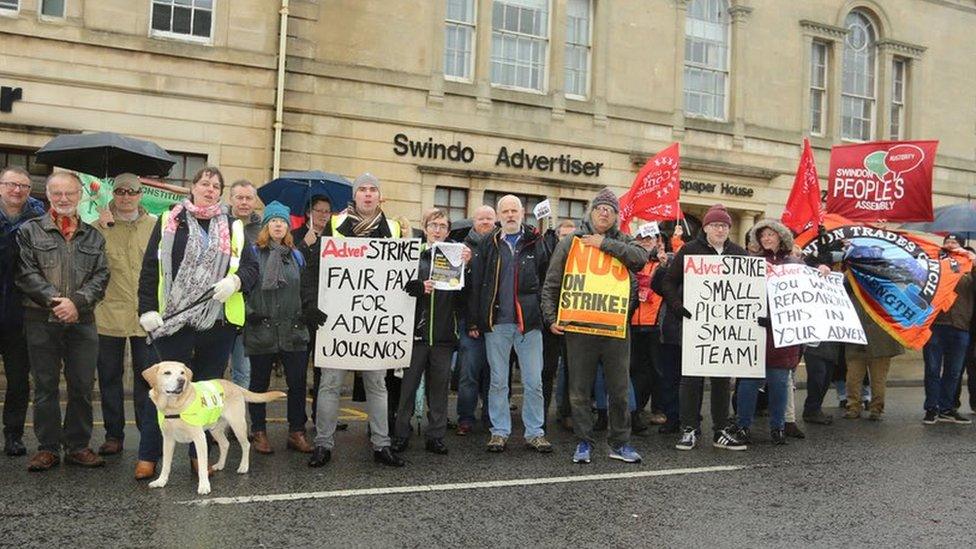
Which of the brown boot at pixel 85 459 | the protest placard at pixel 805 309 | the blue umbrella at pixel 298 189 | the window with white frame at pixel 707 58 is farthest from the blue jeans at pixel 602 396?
the window with white frame at pixel 707 58

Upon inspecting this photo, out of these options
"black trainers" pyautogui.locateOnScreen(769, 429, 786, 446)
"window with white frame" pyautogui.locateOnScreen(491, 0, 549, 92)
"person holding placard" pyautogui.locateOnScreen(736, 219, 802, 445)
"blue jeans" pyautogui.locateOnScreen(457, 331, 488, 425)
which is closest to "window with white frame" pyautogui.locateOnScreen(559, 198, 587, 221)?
"window with white frame" pyautogui.locateOnScreen(491, 0, 549, 92)

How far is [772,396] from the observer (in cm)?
830

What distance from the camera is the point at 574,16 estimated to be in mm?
19906

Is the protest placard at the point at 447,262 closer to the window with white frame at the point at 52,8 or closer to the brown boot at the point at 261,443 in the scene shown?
the brown boot at the point at 261,443

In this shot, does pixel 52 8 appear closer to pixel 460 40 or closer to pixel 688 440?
pixel 460 40

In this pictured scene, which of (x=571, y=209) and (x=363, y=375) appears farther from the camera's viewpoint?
(x=571, y=209)

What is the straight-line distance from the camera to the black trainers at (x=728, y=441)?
25.7ft

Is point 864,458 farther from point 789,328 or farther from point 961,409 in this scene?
point 961,409

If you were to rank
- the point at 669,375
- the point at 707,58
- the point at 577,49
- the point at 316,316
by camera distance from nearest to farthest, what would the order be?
the point at 316,316 → the point at 669,375 → the point at 577,49 → the point at 707,58

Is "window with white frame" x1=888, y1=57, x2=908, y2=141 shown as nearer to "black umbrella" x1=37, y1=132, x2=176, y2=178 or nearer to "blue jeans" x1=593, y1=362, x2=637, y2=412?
"blue jeans" x1=593, y1=362, x2=637, y2=412

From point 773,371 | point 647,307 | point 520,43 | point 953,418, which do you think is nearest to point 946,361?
point 953,418

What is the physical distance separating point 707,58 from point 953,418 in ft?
43.1

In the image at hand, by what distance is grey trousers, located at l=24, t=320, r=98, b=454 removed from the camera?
6398mm

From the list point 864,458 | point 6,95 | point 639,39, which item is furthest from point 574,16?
point 864,458
